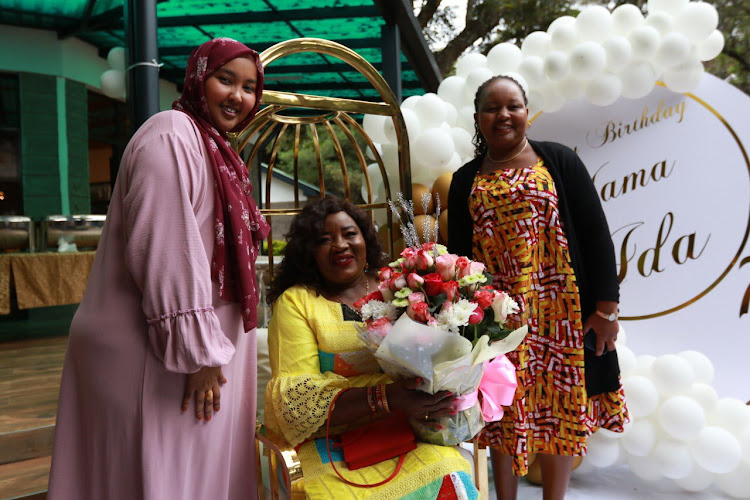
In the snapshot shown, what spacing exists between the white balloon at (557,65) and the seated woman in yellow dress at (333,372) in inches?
65.8

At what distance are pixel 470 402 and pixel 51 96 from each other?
6.48 m

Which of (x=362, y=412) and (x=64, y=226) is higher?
(x=64, y=226)

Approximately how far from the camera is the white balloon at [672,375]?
2.86 meters

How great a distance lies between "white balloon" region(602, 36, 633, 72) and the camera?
3.10 metres

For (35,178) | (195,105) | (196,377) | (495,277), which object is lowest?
(196,377)

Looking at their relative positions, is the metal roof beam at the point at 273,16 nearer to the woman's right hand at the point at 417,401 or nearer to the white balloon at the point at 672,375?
Result: the white balloon at the point at 672,375

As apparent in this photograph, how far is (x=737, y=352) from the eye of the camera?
320 cm

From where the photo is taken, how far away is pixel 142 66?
8.84 feet

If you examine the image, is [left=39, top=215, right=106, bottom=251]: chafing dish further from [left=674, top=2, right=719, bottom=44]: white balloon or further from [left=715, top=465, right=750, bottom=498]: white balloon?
[left=715, top=465, right=750, bottom=498]: white balloon

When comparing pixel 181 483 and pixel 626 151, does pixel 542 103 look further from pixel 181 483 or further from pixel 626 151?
pixel 181 483

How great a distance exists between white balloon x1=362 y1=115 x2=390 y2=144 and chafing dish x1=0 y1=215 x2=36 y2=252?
3530 millimetres

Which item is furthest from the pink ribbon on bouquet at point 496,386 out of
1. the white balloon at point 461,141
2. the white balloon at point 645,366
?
the white balloon at point 461,141

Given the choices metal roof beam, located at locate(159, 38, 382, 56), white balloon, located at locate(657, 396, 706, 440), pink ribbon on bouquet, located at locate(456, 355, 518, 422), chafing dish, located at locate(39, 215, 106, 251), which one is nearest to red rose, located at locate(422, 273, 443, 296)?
pink ribbon on bouquet, located at locate(456, 355, 518, 422)

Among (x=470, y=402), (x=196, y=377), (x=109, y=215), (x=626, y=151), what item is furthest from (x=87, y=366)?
(x=626, y=151)
